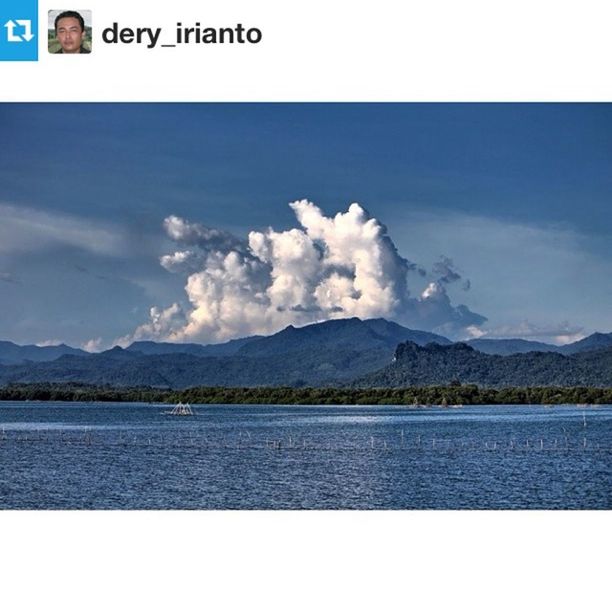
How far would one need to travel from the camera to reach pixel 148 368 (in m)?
106

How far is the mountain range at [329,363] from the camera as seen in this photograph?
97.7 meters
